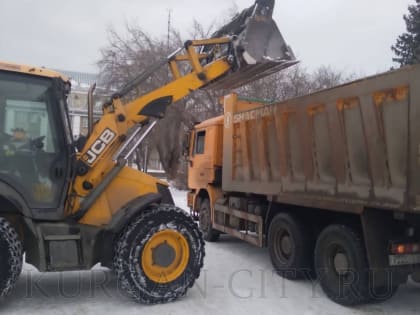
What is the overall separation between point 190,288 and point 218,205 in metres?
3.27

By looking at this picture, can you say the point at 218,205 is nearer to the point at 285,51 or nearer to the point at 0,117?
the point at 285,51

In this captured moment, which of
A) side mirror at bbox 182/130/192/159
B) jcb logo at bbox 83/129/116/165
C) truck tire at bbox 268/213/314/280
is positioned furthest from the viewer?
side mirror at bbox 182/130/192/159

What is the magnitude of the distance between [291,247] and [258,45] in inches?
111

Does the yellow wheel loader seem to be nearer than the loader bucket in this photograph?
Yes

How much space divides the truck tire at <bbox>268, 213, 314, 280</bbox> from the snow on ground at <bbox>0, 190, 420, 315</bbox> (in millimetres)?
158

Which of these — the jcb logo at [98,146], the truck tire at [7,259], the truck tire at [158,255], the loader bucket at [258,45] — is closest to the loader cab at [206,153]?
the loader bucket at [258,45]

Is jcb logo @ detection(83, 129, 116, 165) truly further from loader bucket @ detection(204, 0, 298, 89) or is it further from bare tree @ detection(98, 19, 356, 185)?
bare tree @ detection(98, 19, 356, 185)

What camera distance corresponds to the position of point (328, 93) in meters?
5.39

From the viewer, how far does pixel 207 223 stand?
373 inches

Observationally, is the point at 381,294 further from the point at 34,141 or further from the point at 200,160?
the point at 200,160

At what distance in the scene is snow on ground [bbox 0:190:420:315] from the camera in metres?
4.95

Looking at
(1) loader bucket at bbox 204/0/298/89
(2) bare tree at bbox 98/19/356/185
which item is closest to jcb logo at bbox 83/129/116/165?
(1) loader bucket at bbox 204/0/298/89

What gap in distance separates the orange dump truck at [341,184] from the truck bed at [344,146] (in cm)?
1

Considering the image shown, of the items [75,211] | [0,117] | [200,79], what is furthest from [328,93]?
[0,117]
